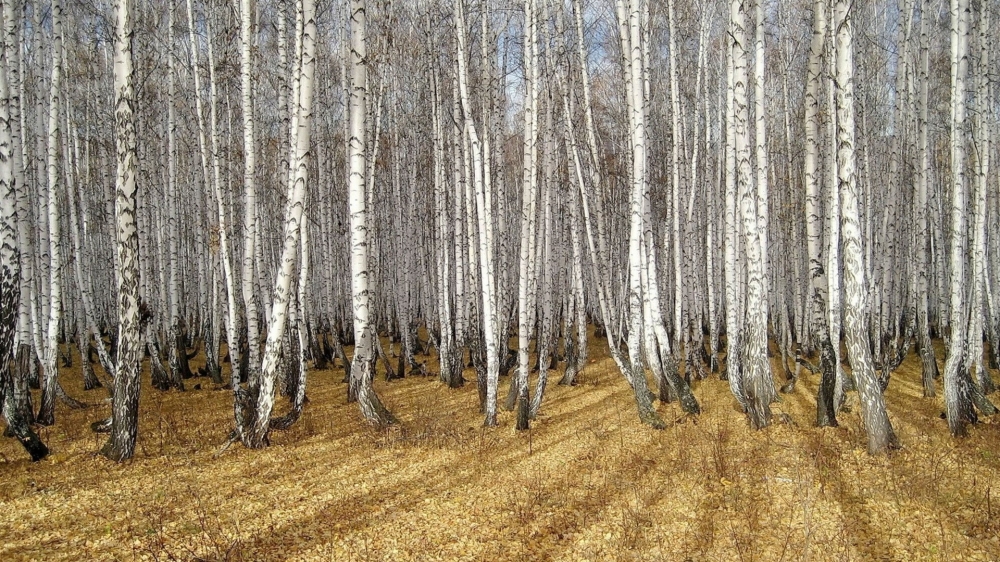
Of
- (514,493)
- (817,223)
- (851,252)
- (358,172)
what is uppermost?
(358,172)

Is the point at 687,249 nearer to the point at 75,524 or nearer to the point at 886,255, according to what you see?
the point at 886,255

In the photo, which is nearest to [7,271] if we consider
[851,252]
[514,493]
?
[514,493]

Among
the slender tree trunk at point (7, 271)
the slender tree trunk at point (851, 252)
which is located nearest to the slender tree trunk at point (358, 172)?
the slender tree trunk at point (7, 271)

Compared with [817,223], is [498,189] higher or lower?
higher

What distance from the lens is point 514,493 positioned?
5117 millimetres

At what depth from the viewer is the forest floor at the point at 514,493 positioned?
4.01 metres

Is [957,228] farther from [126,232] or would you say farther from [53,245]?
[53,245]

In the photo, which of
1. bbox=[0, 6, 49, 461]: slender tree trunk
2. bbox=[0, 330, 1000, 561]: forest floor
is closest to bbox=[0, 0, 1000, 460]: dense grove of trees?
bbox=[0, 6, 49, 461]: slender tree trunk

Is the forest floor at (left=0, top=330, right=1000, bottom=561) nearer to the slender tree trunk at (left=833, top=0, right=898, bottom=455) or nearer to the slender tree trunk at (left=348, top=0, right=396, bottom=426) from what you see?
the slender tree trunk at (left=833, top=0, right=898, bottom=455)

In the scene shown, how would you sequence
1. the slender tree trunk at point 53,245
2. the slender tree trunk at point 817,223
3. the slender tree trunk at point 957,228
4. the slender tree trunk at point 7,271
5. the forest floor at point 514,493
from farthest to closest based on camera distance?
the slender tree trunk at point 53,245 → the slender tree trunk at point 817,223 → the slender tree trunk at point 957,228 → the slender tree trunk at point 7,271 → the forest floor at point 514,493

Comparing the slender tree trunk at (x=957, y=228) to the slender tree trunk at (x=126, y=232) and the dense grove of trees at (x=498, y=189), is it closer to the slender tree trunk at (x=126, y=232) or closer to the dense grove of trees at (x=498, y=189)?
the dense grove of trees at (x=498, y=189)

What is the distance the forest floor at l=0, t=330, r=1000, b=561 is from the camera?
401 cm

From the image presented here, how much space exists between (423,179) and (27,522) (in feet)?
52.9

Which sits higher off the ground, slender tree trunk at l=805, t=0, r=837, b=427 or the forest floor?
slender tree trunk at l=805, t=0, r=837, b=427
